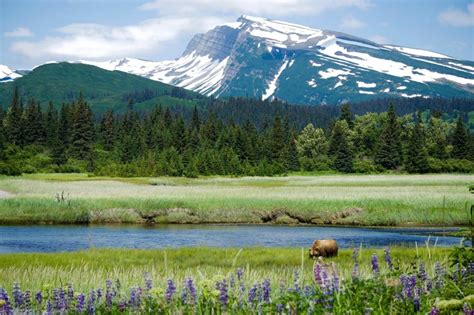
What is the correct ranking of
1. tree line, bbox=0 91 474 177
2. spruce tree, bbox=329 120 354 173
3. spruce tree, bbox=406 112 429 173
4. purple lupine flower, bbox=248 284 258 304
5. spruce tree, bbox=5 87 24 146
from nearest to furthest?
purple lupine flower, bbox=248 284 258 304 → tree line, bbox=0 91 474 177 → spruce tree, bbox=406 112 429 173 → spruce tree, bbox=329 120 354 173 → spruce tree, bbox=5 87 24 146

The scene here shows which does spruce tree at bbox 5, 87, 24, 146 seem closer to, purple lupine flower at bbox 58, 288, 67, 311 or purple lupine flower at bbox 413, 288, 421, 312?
purple lupine flower at bbox 58, 288, 67, 311

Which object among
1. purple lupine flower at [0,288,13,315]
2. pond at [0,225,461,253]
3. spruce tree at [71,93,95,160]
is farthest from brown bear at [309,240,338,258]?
spruce tree at [71,93,95,160]

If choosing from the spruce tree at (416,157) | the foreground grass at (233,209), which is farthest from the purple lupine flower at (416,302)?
the spruce tree at (416,157)

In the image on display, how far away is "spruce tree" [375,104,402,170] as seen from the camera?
406ft

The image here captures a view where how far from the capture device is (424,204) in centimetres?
5144

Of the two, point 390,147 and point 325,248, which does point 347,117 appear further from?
point 325,248

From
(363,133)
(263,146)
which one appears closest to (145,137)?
(263,146)

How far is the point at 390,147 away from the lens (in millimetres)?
123750

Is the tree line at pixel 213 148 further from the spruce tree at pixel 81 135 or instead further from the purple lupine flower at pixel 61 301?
the purple lupine flower at pixel 61 301

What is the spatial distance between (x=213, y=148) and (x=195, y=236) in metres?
82.8

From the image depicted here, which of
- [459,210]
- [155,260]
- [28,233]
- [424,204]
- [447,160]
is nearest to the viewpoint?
[155,260]

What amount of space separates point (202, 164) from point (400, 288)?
315 ft

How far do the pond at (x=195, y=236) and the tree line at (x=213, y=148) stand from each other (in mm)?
56762

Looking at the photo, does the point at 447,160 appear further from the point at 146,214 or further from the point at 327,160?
the point at 146,214
